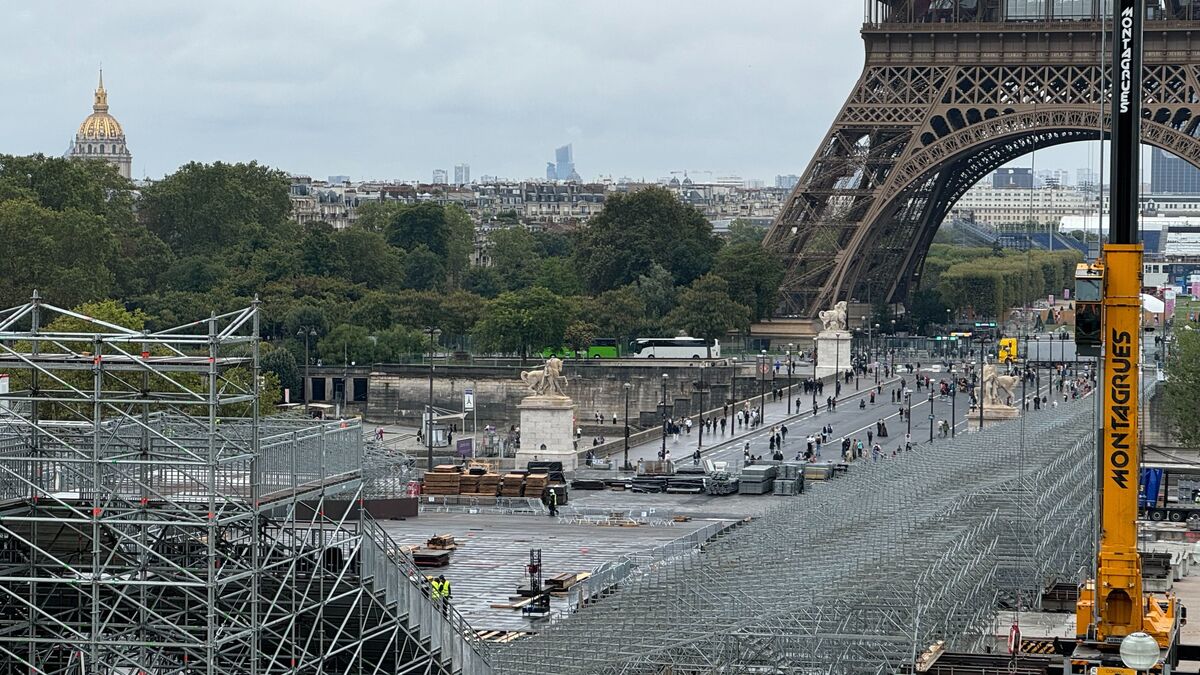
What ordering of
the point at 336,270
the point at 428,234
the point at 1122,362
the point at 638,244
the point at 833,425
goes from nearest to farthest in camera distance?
the point at 1122,362, the point at 833,425, the point at 638,244, the point at 336,270, the point at 428,234

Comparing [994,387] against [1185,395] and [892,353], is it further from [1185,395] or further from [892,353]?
[892,353]

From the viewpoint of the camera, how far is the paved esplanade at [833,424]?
7006cm

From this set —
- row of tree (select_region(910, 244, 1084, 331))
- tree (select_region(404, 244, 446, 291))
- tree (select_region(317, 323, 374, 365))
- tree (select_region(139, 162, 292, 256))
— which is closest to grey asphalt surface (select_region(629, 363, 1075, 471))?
tree (select_region(317, 323, 374, 365))

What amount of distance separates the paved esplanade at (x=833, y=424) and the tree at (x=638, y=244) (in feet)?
67.8

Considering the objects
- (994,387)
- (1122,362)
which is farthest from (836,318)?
(1122,362)

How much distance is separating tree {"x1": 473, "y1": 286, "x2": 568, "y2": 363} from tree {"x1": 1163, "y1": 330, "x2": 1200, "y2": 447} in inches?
1220

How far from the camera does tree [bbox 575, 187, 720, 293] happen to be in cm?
11150

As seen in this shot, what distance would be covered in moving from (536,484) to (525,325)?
38.0 m

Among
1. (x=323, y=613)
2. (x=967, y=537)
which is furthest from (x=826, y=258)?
(x=323, y=613)

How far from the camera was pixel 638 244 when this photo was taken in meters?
111

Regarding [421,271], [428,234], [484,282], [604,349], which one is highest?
[428,234]

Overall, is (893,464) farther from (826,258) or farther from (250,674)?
(826,258)

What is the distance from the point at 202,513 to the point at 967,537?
41.3 feet

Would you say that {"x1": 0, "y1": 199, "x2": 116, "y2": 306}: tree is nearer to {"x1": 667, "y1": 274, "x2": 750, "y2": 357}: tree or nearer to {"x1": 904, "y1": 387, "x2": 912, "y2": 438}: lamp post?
{"x1": 667, "y1": 274, "x2": 750, "y2": 357}: tree
